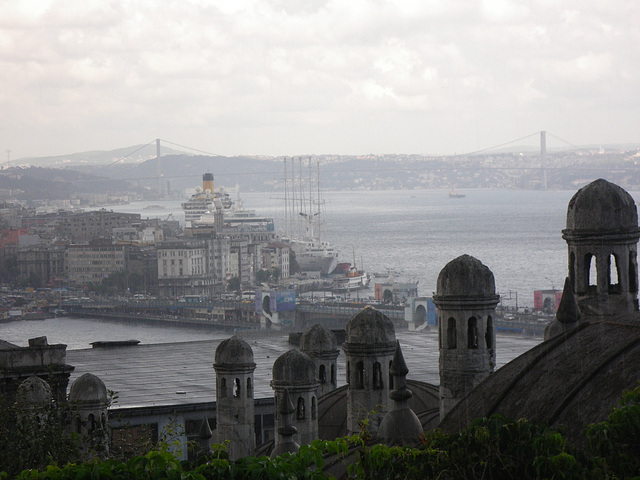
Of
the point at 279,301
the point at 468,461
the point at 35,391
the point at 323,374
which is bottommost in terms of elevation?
the point at 279,301

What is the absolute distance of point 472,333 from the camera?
1254 centimetres

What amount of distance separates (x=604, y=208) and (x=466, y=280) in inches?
63.3

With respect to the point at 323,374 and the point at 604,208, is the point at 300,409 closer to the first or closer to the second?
the point at 323,374

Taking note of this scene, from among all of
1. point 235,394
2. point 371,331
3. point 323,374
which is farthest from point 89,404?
point 371,331

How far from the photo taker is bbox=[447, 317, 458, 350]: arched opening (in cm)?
1251

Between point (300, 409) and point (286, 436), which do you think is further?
point (300, 409)

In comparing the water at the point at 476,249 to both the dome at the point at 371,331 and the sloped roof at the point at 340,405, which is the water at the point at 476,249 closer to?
the sloped roof at the point at 340,405

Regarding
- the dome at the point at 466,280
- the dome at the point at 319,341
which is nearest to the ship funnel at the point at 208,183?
the dome at the point at 319,341

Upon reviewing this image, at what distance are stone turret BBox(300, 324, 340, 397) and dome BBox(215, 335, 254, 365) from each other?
3.23 ft

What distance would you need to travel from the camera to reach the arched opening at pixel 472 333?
12.5 meters

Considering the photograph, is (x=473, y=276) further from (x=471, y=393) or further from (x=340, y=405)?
(x=340, y=405)

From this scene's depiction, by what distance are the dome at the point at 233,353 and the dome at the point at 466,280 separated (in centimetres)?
567

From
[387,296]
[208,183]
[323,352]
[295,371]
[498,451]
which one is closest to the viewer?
[498,451]

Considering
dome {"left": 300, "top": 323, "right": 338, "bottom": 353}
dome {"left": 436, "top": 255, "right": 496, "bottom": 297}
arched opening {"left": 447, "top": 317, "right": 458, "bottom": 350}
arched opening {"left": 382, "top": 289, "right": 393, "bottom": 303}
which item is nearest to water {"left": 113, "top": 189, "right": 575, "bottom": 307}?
arched opening {"left": 382, "top": 289, "right": 393, "bottom": 303}
